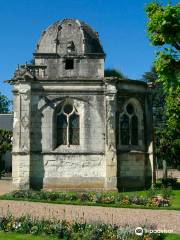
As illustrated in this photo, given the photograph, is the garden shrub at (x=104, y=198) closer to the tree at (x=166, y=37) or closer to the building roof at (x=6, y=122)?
the tree at (x=166, y=37)

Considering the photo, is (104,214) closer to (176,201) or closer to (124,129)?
(176,201)

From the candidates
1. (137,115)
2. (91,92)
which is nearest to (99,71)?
(91,92)

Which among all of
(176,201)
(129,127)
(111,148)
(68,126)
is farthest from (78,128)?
(176,201)

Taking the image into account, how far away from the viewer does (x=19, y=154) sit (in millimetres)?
27141

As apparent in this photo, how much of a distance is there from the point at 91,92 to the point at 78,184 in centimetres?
586

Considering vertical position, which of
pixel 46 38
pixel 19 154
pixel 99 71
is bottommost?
pixel 19 154

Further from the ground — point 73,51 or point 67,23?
point 67,23

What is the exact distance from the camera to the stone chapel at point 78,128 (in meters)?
27.3

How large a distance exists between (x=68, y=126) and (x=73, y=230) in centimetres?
1531

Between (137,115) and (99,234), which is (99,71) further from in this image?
(99,234)

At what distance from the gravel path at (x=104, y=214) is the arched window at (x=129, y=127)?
948 cm

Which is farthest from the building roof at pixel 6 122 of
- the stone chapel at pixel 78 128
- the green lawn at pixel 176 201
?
the green lawn at pixel 176 201

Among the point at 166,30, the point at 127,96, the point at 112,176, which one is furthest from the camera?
the point at 127,96

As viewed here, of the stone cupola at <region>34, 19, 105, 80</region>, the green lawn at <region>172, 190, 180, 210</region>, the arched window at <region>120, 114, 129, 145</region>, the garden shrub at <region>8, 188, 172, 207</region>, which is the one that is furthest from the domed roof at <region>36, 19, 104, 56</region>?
the green lawn at <region>172, 190, 180, 210</region>
